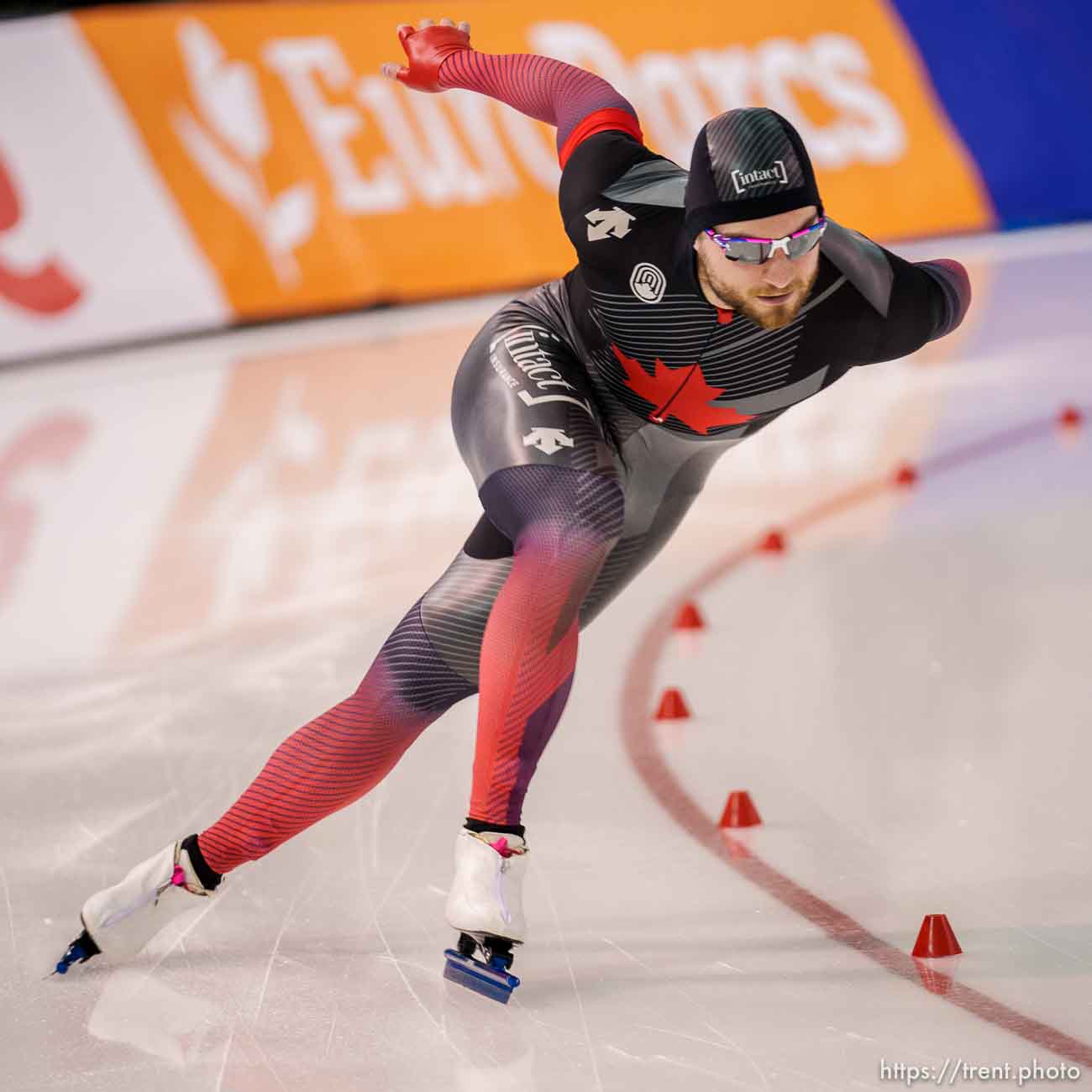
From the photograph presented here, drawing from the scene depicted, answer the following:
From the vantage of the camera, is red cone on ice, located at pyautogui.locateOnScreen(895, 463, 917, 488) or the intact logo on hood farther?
red cone on ice, located at pyautogui.locateOnScreen(895, 463, 917, 488)

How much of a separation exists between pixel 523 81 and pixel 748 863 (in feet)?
4.72

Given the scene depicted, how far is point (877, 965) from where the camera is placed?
2725 mm

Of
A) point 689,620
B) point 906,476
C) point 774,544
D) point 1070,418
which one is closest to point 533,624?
point 689,620

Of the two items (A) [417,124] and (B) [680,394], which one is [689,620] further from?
(A) [417,124]

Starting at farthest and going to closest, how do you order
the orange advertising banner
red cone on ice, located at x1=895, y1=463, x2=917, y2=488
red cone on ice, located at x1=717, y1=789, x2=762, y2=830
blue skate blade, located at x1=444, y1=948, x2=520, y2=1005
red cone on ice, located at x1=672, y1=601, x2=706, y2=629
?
1. the orange advertising banner
2. red cone on ice, located at x1=895, y1=463, x2=917, y2=488
3. red cone on ice, located at x1=672, y1=601, x2=706, y2=629
4. red cone on ice, located at x1=717, y1=789, x2=762, y2=830
5. blue skate blade, located at x1=444, y1=948, x2=520, y2=1005

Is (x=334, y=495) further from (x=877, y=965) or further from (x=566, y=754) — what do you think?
(x=877, y=965)

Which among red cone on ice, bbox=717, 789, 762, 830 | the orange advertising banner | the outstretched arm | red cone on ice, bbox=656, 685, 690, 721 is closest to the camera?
the outstretched arm

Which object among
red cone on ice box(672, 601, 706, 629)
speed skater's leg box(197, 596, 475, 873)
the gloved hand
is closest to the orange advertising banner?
red cone on ice box(672, 601, 706, 629)

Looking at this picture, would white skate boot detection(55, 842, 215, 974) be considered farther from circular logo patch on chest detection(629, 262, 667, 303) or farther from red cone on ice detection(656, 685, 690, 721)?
red cone on ice detection(656, 685, 690, 721)

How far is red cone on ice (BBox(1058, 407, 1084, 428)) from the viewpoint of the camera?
7.13 meters

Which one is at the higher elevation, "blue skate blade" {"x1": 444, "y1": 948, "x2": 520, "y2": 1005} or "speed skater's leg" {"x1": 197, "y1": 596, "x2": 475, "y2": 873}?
"speed skater's leg" {"x1": 197, "y1": 596, "x2": 475, "y2": 873}

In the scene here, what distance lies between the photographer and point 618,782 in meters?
3.65

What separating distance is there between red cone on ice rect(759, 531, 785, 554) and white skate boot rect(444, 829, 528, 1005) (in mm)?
3016

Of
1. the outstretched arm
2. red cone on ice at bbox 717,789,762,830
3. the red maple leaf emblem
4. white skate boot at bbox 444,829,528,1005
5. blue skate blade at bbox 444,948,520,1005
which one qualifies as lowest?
red cone on ice at bbox 717,789,762,830
